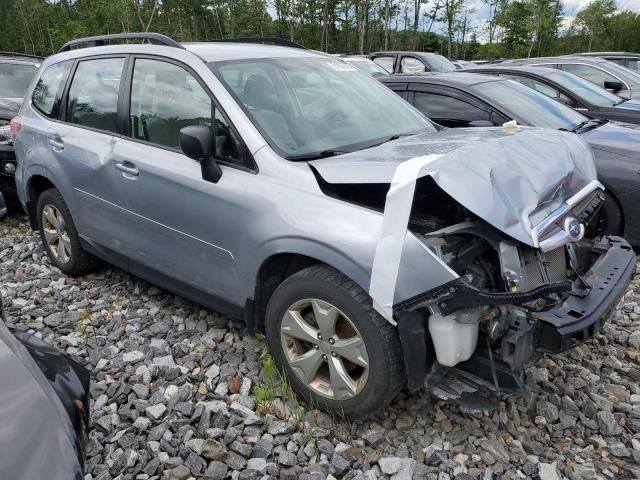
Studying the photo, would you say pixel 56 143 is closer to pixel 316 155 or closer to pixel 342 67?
pixel 342 67

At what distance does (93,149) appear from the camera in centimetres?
374

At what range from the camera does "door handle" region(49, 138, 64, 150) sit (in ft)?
13.2

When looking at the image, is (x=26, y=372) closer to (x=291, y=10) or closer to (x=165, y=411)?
(x=165, y=411)

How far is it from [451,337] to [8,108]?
6.15m

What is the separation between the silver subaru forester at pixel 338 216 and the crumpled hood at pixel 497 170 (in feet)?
0.04

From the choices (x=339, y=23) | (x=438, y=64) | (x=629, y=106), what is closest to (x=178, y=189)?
(x=629, y=106)

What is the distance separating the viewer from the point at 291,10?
35875 millimetres

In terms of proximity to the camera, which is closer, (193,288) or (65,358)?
(65,358)

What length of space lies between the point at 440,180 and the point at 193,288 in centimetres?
168

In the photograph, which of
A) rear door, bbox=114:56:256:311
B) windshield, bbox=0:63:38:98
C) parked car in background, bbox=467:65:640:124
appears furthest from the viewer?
windshield, bbox=0:63:38:98

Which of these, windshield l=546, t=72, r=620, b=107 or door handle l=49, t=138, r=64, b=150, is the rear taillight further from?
windshield l=546, t=72, r=620, b=107

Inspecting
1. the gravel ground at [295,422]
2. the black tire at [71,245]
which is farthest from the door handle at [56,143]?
the gravel ground at [295,422]

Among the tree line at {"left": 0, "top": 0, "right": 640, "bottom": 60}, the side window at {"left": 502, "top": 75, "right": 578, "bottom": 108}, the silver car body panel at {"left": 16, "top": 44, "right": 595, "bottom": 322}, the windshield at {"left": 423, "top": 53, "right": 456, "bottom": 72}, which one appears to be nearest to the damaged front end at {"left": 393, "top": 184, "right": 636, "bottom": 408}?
the silver car body panel at {"left": 16, "top": 44, "right": 595, "bottom": 322}

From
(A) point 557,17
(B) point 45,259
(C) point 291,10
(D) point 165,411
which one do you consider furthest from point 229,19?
(D) point 165,411
